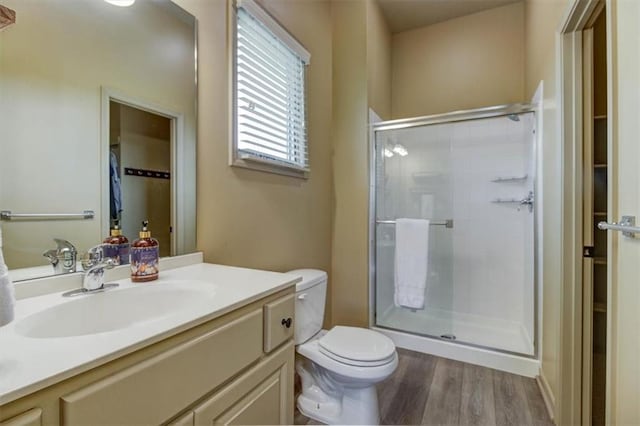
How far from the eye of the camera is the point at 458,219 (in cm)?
262

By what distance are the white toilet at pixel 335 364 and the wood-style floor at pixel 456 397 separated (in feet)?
0.43

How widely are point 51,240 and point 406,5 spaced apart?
2.97m

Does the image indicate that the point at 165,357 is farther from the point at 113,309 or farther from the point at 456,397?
the point at 456,397

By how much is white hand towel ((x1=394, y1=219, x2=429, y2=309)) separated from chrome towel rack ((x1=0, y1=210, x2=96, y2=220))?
1933 millimetres

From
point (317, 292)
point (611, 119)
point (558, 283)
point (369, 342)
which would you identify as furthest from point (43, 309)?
point (558, 283)

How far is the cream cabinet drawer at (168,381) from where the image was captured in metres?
0.50

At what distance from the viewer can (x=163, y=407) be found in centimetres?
62

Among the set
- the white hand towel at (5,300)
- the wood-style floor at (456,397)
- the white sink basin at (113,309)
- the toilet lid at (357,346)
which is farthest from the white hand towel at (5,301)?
the wood-style floor at (456,397)

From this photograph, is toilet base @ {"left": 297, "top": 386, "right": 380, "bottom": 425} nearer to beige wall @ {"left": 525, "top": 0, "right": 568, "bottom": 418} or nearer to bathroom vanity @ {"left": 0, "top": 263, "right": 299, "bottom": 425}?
bathroom vanity @ {"left": 0, "top": 263, "right": 299, "bottom": 425}

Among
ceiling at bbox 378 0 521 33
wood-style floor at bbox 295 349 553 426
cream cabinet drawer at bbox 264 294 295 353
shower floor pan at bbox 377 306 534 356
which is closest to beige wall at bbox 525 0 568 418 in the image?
wood-style floor at bbox 295 349 553 426

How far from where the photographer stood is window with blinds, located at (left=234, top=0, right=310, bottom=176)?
1.49m

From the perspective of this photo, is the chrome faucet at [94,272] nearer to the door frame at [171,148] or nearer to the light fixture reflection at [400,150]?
the door frame at [171,148]

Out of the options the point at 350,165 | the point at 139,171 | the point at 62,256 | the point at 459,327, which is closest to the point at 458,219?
the point at 459,327

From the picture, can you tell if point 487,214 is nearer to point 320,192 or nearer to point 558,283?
point 558,283
